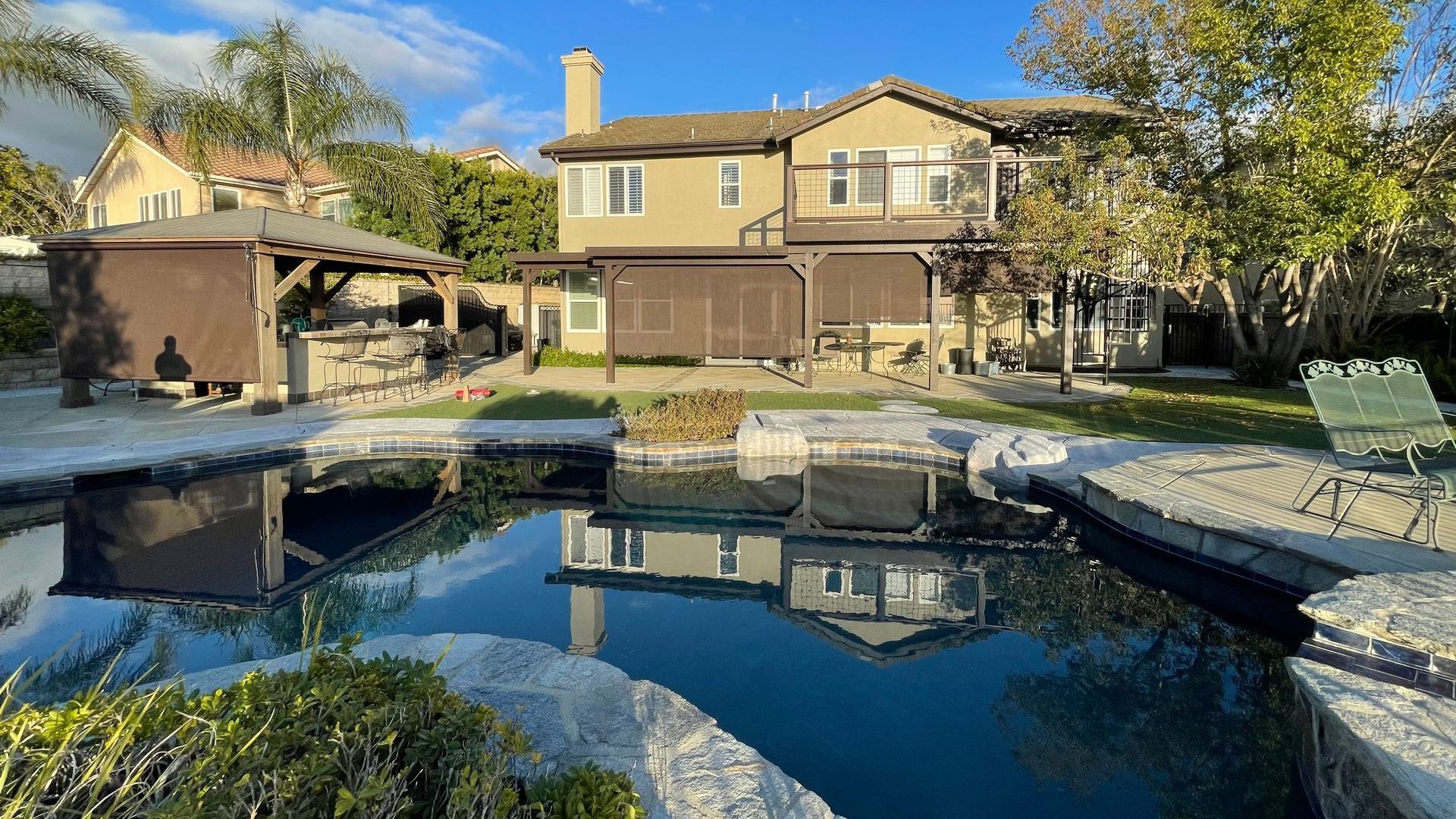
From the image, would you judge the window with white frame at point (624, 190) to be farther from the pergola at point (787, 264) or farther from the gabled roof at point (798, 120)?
the pergola at point (787, 264)

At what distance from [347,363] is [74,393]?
413cm

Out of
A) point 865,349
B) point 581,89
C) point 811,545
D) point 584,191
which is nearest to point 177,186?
point 581,89

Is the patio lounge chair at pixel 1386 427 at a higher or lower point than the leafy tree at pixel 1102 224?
lower

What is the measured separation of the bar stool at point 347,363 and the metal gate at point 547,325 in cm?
920

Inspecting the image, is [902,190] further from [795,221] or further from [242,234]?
[242,234]

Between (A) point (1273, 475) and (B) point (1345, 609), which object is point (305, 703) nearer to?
(B) point (1345, 609)

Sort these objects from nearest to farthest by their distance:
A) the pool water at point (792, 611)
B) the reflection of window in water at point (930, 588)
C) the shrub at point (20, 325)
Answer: the pool water at point (792, 611) → the reflection of window in water at point (930, 588) → the shrub at point (20, 325)

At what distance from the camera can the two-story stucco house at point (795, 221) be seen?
665 inches

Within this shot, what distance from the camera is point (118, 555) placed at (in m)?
6.83

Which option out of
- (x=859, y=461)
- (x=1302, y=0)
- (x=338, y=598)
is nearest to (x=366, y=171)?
(x=859, y=461)

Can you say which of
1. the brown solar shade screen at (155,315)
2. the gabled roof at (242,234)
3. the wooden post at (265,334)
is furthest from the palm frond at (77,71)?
the wooden post at (265,334)

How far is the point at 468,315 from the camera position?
984 inches

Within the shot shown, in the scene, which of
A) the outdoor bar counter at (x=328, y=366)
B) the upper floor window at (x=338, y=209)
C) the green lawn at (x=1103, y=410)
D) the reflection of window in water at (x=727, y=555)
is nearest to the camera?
the reflection of window in water at (x=727, y=555)

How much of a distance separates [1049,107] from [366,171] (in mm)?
18005
